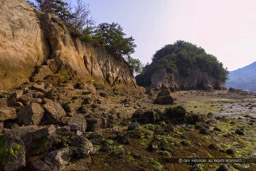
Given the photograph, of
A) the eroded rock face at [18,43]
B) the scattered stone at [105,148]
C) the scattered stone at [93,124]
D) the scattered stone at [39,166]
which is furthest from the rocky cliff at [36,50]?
the scattered stone at [105,148]

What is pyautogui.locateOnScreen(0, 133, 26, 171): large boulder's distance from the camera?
236 centimetres

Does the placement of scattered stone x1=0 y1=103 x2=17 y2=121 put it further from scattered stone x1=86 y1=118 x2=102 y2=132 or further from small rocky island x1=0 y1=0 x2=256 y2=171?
scattered stone x1=86 y1=118 x2=102 y2=132

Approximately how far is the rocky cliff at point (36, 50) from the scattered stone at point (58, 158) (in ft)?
25.1

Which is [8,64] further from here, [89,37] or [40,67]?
[89,37]

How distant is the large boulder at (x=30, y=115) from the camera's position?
4.74 metres

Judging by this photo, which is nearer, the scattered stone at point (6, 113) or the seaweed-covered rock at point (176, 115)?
the scattered stone at point (6, 113)

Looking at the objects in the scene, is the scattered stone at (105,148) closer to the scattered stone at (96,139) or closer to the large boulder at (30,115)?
the scattered stone at (96,139)

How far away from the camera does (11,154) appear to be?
2.44 m

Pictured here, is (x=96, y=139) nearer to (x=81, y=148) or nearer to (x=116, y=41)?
(x=81, y=148)

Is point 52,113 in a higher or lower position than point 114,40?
lower

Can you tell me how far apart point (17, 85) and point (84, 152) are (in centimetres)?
809

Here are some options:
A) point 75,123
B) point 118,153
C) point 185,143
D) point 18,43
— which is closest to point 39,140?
point 118,153

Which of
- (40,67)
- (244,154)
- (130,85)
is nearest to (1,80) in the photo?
(40,67)

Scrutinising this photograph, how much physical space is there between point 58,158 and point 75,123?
2.20m
